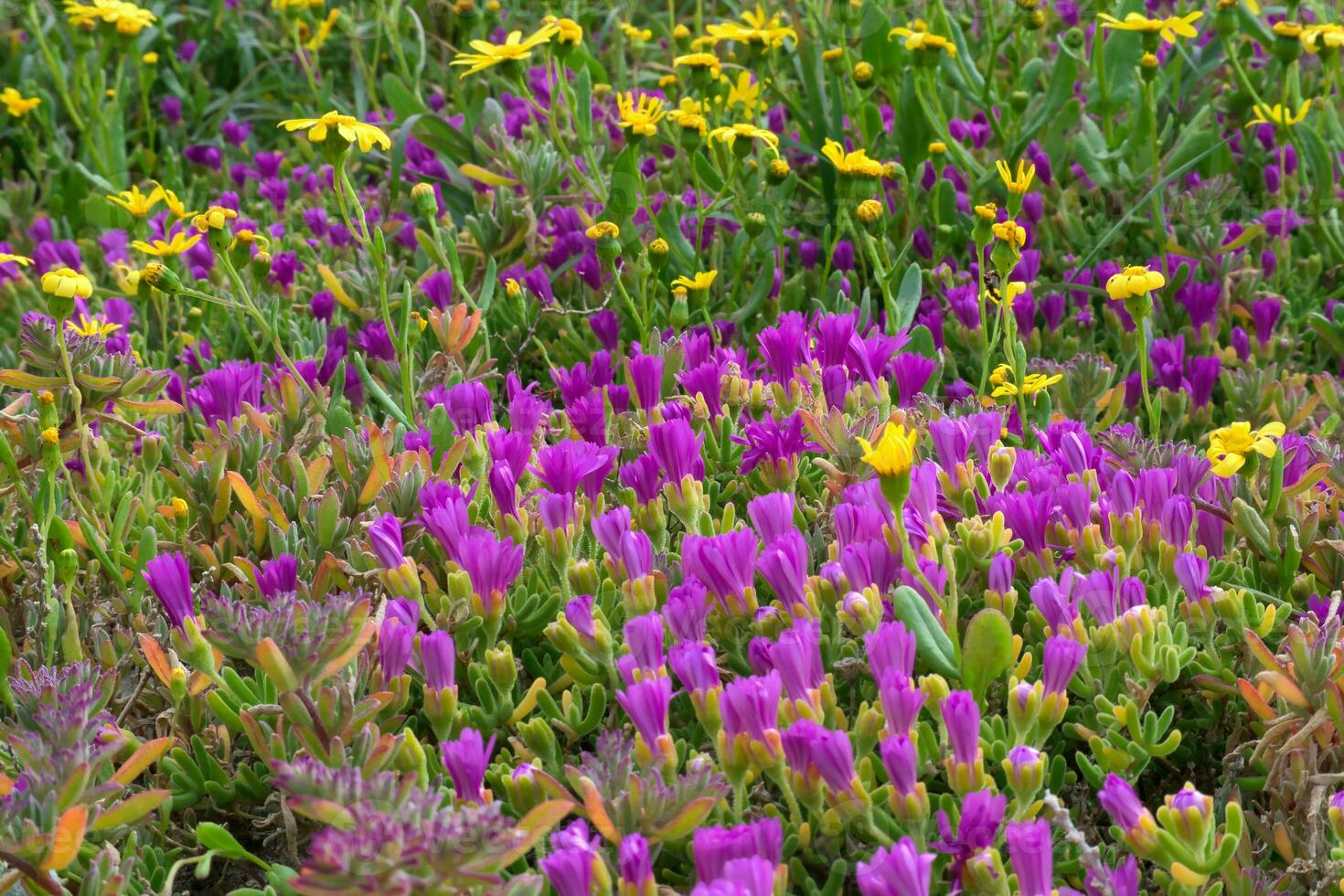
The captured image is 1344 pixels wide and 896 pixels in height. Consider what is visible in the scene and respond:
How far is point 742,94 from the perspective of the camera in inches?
126

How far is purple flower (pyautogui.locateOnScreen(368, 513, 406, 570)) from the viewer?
160 centimetres

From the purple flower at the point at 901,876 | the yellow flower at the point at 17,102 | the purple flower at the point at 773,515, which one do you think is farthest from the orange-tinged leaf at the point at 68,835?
the yellow flower at the point at 17,102

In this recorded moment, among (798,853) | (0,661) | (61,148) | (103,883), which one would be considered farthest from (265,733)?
(61,148)

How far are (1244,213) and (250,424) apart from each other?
2167mm

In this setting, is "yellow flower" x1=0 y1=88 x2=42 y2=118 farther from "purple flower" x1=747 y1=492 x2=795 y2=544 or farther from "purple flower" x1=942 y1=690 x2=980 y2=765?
"purple flower" x1=942 y1=690 x2=980 y2=765

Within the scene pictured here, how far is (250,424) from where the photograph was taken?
209 cm

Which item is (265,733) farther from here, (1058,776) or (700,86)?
(700,86)

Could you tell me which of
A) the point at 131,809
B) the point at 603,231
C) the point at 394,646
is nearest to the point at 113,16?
the point at 603,231

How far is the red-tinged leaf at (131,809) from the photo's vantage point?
1.27 metres

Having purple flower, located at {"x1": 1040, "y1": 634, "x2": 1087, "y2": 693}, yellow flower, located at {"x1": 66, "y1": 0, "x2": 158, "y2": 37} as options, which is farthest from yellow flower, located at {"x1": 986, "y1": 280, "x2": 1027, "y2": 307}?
yellow flower, located at {"x1": 66, "y1": 0, "x2": 158, "y2": 37}

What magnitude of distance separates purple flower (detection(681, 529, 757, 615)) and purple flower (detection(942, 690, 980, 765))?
30 cm

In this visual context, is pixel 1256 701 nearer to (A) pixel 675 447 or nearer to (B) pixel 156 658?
(A) pixel 675 447

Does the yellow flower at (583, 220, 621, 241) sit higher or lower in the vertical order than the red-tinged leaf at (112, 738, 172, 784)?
higher

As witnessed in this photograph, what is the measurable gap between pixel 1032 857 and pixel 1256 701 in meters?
0.38
